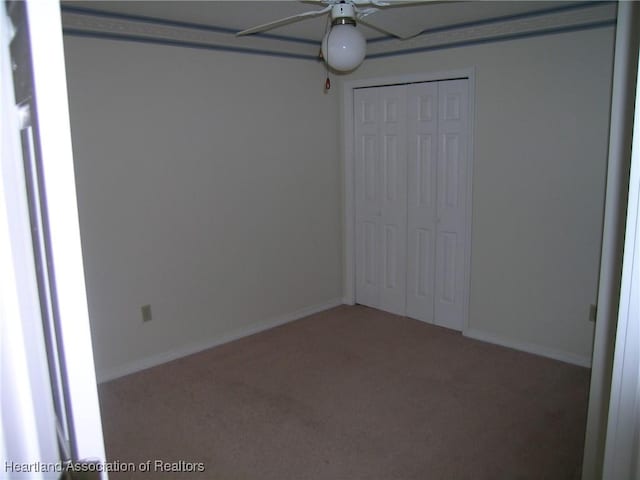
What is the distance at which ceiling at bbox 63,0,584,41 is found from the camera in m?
3.08

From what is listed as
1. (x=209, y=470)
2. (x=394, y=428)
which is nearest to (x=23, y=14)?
(x=209, y=470)

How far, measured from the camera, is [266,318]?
4.44 m

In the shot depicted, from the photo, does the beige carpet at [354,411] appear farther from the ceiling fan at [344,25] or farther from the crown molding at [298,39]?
the crown molding at [298,39]

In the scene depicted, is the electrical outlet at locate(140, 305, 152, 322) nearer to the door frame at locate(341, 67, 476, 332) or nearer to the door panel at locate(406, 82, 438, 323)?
the door frame at locate(341, 67, 476, 332)

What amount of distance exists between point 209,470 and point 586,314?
2.69 meters

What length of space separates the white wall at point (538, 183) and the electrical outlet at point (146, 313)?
2.52 metres

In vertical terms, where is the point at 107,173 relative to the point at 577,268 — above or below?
above

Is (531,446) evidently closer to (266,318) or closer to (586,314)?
(586,314)

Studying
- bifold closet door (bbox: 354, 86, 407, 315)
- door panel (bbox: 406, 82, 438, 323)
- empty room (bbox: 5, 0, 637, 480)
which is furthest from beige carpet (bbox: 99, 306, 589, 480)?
bifold closet door (bbox: 354, 86, 407, 315)

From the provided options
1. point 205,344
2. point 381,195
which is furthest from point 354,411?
point 381,195

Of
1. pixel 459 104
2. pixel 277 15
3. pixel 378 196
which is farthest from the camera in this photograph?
pixel 378 196

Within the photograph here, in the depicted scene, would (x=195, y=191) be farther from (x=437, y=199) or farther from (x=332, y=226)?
(x=437, y=199)

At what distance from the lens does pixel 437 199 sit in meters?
4.25

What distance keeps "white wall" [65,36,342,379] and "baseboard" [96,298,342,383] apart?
0.01m
